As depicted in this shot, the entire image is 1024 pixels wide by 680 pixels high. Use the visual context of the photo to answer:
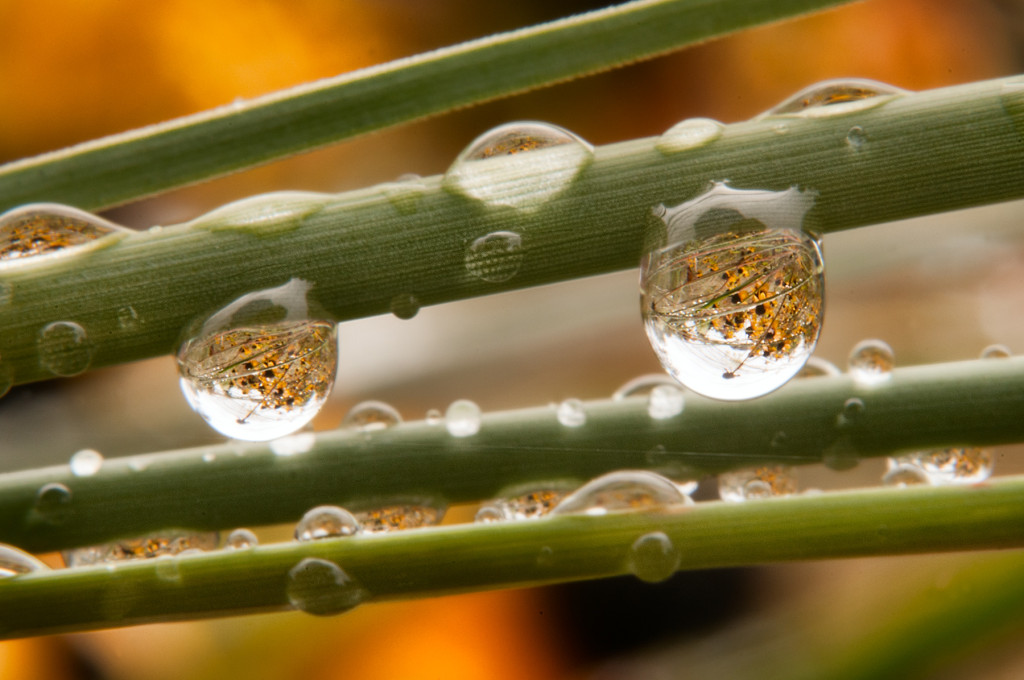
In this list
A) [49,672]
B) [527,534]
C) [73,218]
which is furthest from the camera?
[49,672]

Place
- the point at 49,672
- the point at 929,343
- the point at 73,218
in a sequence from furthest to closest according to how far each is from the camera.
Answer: the point at 929,343 < the point at 49,672 < the point at 73,218

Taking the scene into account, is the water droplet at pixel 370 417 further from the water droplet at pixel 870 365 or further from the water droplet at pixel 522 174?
the water droplet at pixel 870 365

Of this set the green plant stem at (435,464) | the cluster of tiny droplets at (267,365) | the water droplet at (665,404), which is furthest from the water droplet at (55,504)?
the water droplet at (665,404)

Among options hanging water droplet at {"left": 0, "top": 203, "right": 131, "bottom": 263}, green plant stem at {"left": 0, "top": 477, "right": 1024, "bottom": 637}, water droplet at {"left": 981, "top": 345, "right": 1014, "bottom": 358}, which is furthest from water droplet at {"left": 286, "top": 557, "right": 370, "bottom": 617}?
water droplet at {"left": 981, "top": 345, "right": 1014, "bottom": 358}

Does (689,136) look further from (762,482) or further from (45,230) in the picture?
(45,230)

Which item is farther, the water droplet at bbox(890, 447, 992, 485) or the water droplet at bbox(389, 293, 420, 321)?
the water droplet at bbox(890, 447, 992, 485)

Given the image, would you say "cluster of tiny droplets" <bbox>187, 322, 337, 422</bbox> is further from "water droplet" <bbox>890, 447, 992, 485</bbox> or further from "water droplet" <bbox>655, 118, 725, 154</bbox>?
"water droplet" <bbox>890, 447, 992, 485</bbox>

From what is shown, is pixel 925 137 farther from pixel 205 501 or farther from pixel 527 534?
pixel 205 501

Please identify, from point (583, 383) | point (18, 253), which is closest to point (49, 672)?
point (18, 253)
